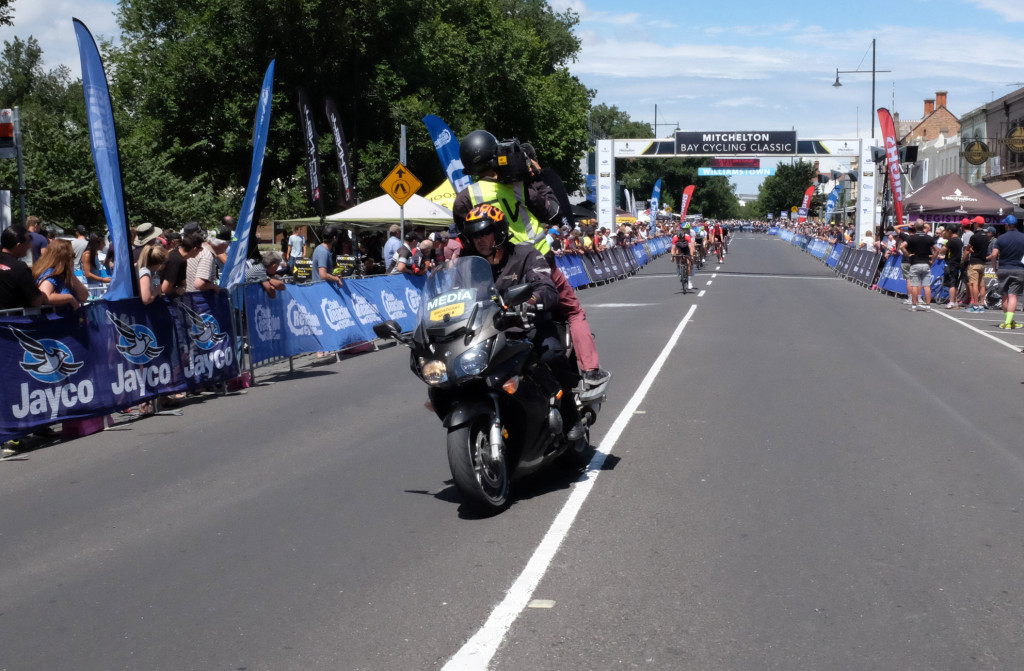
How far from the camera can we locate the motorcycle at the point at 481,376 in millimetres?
6020

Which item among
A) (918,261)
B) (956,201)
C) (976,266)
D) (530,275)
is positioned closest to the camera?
(530,275)

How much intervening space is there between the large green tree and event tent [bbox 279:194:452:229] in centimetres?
986

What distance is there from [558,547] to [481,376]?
1.01 meters

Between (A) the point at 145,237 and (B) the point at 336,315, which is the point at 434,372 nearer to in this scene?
(A) the point at 145,237

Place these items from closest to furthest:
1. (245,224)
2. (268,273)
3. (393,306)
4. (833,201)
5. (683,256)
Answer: (245,224) < (268,273) < (393,306) < (683,256) < (833,201)

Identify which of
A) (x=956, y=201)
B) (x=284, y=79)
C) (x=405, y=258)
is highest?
(x=284, y=79)

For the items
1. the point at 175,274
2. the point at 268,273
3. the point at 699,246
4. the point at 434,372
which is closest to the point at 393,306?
the point at 268,273

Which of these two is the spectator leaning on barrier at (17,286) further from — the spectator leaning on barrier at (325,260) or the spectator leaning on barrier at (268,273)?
the spectator leaning on barrier at (325,260)

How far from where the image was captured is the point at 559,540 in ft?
19.0

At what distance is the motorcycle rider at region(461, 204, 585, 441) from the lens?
6633 millimetres

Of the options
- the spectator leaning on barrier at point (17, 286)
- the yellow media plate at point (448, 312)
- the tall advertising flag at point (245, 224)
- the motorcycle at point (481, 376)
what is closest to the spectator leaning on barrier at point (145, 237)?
the tall advertising flag at point (245, 224)

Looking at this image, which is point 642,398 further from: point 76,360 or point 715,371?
point 76,360

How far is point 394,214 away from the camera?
96.4ft

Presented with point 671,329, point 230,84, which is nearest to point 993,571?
point 671,329
